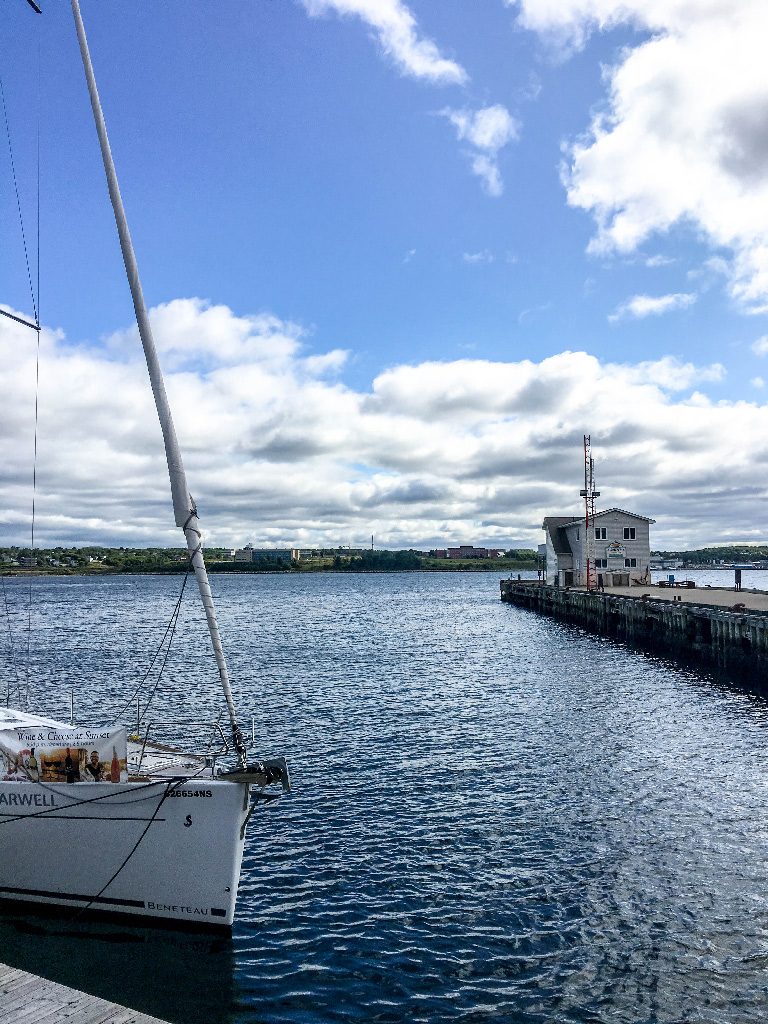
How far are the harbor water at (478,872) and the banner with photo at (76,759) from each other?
2574mm

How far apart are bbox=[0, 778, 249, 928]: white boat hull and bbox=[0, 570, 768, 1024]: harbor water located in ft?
1.66

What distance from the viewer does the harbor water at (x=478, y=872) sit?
38.1 ft

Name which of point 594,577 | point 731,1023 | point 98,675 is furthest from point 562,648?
point 731,1023

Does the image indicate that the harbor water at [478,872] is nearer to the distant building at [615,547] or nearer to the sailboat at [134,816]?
the sailboat at [134,816]

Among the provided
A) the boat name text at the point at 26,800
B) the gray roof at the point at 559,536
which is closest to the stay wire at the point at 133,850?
the boat name text at the point at 26,800

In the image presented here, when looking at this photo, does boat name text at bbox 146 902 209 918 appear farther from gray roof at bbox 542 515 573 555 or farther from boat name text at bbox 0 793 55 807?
gray roof at bbox 542 515 573 555

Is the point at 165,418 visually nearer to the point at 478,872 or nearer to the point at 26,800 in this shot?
the point at 26,800

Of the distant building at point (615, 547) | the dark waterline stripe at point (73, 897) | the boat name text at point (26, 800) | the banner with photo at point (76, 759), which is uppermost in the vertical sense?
the distant building at point (615, 547)

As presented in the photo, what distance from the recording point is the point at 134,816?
13211 mm

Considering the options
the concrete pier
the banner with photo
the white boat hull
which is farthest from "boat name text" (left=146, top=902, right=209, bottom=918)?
the concrete pier

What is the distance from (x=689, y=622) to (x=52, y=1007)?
46878 millimetres

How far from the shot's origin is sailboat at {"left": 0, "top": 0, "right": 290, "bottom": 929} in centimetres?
1291

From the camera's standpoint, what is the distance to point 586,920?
1378cm

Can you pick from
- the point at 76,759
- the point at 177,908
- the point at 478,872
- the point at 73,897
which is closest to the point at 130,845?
the point at 177,908
